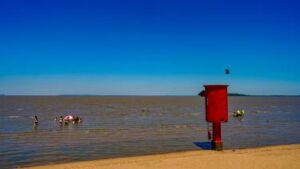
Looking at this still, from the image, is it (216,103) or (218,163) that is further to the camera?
(216,103)

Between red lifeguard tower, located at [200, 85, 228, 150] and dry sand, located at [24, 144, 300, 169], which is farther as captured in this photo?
red lifeguard tower, located at [200, 85, 228, 150]

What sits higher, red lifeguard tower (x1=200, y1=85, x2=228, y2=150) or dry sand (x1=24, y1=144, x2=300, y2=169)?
red lifeguard tower (x1=200, y1=85, x2=228, y2=150)

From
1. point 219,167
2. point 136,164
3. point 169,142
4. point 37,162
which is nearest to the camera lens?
point 219,167

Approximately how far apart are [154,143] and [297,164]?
1008 cm

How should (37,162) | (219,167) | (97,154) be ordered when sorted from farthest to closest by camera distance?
(97,154) → (37,162) → (219,167)

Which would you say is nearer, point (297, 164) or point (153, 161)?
point (297, 164)

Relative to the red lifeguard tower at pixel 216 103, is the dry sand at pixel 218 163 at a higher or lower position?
lower

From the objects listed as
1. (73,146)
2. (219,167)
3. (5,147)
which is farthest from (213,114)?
(5,147)

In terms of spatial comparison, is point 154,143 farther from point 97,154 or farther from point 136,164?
point 136,164

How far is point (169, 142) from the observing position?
2189cm

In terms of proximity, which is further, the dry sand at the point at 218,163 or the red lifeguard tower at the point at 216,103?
the red lifeguard tower at the point at 216,103

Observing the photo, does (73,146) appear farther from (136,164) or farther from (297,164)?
(297,164)

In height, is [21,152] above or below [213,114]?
below

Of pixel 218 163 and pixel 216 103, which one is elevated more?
pixel 216 103
